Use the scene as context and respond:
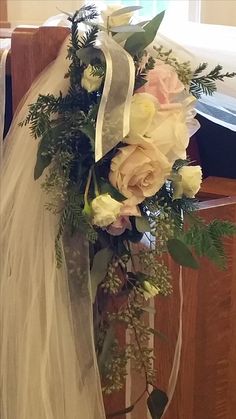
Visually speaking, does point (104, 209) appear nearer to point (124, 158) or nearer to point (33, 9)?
point (124, 158)

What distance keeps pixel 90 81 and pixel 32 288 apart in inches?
10.1

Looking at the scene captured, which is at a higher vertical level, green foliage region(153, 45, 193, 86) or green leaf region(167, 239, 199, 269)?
green foliage region(153, 45, 193, 86)

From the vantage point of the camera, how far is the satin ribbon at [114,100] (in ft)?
2.38

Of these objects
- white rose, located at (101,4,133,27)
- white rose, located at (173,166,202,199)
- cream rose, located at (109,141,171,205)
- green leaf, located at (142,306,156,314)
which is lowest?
green leaf, located at (142,306,156,314)

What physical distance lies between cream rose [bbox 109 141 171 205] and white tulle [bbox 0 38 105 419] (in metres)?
0.10

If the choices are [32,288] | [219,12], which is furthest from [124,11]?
[219,12]

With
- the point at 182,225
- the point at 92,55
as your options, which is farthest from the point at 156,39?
the point at 182,225

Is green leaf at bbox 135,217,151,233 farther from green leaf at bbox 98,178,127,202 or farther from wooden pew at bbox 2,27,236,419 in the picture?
wooden pew at bbox 2,27,236,419

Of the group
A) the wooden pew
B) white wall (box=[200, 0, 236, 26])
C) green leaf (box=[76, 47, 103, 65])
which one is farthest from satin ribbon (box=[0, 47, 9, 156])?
white wall (box=[200, 0, 236, 26])

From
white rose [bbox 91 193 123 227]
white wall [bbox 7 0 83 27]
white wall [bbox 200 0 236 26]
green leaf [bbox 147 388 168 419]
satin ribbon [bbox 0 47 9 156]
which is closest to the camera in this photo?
white rose [bbox 91 193 123 227]

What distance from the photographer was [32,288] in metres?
0.80

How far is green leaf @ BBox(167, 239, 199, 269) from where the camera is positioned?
0.83 meters

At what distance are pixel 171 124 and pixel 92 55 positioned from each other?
12 centimetres

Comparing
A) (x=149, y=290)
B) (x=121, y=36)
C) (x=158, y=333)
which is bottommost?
(x=158, y=333)
